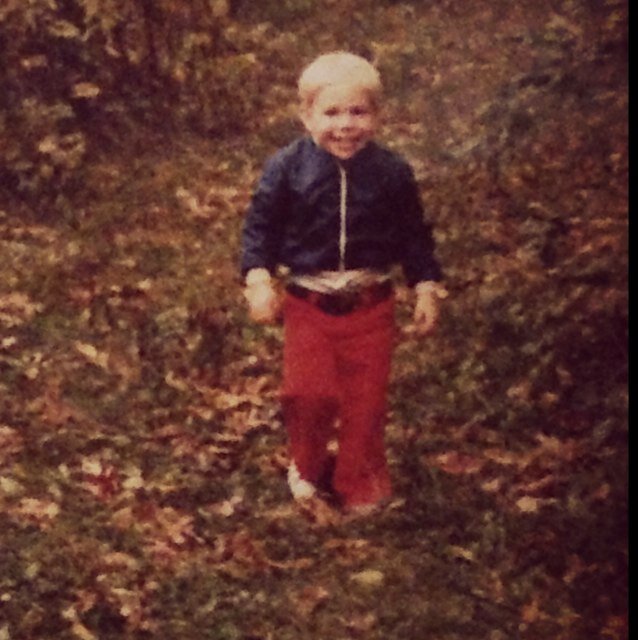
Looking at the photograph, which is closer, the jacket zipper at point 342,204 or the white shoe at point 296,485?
the jacket zipper at point 342,204

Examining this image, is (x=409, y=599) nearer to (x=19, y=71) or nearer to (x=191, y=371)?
(x=191, y=371)

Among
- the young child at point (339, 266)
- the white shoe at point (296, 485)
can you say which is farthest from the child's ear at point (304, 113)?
the white shoe at point (296, 485)

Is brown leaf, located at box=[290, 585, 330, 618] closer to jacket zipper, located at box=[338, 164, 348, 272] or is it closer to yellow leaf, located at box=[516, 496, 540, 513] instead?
yellow leaf, located at box=[516, 496, 540, 513]

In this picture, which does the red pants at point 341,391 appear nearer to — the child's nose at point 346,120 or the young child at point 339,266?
the young child at point 339,266

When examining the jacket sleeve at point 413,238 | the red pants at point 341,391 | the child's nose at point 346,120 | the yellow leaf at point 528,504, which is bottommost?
the yellow leaf at point 528,504

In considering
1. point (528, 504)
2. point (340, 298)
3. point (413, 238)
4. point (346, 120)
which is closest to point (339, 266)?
point (340, 298)

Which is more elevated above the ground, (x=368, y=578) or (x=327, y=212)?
(x=327, y=212)

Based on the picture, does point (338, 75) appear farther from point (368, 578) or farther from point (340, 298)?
Result: point (368, 578)
